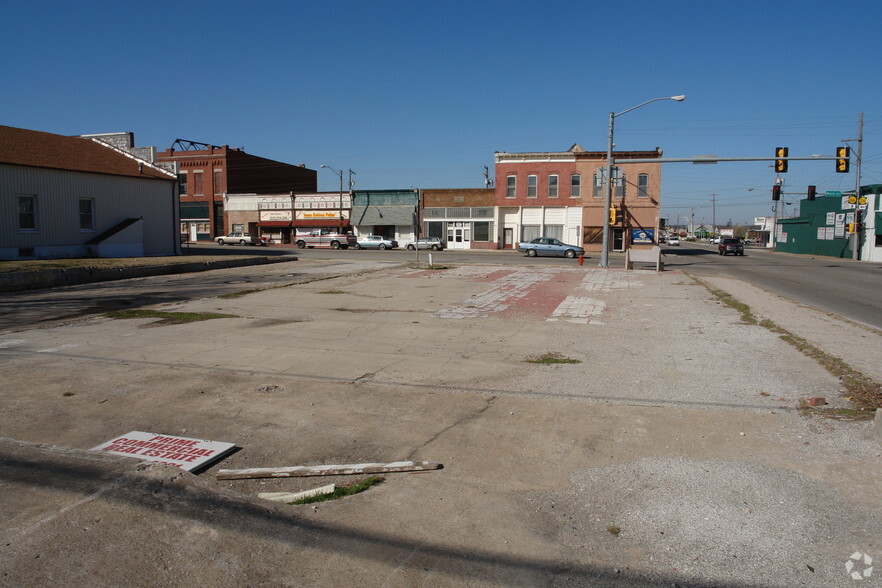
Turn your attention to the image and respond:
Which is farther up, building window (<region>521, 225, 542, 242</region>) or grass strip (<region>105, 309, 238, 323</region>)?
building window (<region>521, 225, 542, 242</region>)

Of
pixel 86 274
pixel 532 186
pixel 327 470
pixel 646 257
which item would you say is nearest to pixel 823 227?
pixel 532 186

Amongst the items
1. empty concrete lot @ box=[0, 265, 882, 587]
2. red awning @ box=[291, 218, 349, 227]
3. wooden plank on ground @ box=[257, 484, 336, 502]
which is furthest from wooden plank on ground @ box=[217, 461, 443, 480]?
red awning @ box=[291, 218, 349, 227]

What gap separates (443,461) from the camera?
5.01 meters

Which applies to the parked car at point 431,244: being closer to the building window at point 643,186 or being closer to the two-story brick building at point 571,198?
the two-story brick building at point 571,198

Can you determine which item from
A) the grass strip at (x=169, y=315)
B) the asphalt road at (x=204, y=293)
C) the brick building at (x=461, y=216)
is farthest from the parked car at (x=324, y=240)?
the grass strip at (x=169, y=315)

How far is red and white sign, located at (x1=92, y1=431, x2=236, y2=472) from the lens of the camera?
192 inches

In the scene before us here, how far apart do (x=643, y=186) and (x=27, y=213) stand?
47.0 m

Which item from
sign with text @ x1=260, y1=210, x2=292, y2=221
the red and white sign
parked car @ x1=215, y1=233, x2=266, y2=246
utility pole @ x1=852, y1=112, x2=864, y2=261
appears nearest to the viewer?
the red and white sign

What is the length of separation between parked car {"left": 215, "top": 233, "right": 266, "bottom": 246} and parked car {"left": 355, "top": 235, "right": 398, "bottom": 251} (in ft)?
38.2

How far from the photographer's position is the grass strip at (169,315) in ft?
40.4

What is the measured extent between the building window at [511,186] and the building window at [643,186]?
37.7 ft

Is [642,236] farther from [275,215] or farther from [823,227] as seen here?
[275,215]

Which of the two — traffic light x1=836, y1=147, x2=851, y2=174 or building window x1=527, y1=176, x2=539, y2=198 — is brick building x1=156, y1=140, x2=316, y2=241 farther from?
traffic light x1=836, y1=147, x2=851, y2=174

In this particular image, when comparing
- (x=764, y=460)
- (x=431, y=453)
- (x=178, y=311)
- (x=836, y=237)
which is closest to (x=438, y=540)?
(x=431, y=453)
